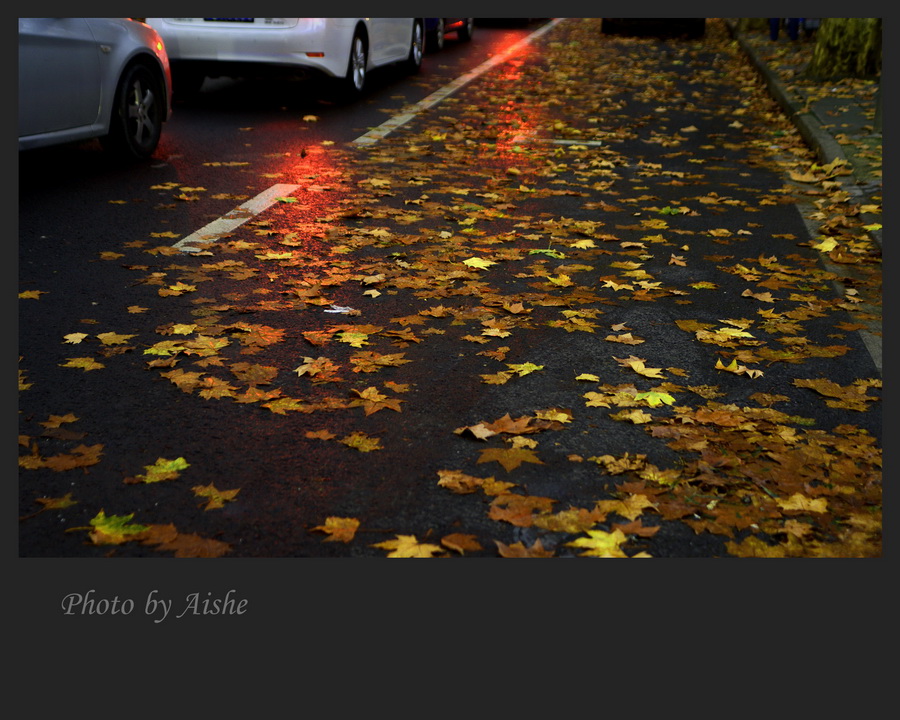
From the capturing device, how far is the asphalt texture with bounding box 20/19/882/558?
3.14 meters

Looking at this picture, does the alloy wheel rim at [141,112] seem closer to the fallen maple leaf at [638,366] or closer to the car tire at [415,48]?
the fallen maple leaf at [638,366]

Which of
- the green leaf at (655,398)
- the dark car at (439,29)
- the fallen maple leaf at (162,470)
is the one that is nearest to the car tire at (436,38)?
the dark car at (439,29)

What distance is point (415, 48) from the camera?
14.6 meters

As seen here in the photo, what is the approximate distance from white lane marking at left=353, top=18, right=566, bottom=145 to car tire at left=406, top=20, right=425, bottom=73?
2.37 ft

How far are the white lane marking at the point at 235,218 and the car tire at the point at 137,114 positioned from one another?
1.40 meters

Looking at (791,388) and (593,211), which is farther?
(593,211)

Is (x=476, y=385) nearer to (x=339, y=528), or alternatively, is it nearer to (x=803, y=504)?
(x=339, y=528)

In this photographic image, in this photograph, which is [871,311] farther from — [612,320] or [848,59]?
[848,59]

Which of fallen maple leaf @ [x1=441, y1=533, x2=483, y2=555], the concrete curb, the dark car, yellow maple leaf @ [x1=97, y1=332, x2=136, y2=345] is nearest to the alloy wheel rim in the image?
yellow maple leaf @ [x1=97, y1=332, x2=136, y2=345]

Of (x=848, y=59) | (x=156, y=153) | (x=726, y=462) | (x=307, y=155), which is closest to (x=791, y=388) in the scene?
(x=726, y=462)

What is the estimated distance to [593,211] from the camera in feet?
23.7

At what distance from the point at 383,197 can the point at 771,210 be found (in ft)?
9.71

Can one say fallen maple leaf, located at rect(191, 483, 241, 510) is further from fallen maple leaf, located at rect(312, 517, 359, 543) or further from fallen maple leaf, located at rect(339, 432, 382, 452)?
fallen maple leaf, located at rect(339, 432, 382, 452)

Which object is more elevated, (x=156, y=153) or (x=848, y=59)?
(x=848, y=59)
